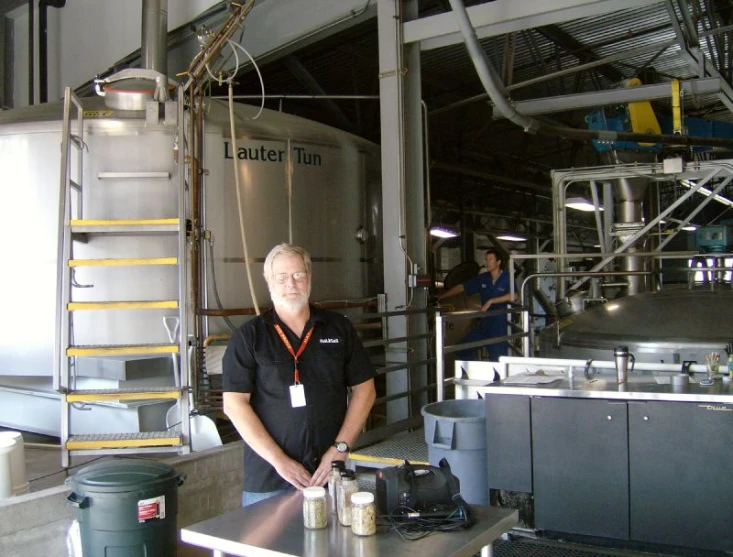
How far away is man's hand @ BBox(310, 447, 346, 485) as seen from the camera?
9.00ft

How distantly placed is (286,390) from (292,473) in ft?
1.06

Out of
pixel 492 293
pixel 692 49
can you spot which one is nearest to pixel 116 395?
pixel 492 293

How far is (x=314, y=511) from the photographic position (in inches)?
88.8

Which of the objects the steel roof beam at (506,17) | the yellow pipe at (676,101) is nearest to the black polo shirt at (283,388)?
the steel roof beam at (506,17)

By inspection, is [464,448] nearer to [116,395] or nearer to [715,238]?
[116,395]

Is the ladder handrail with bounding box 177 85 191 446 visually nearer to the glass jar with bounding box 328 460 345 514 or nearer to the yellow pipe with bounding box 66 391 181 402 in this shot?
the yellow pipe with bounding box 66 391 181 402

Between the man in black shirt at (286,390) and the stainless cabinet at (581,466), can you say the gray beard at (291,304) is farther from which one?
the stainless cabinet at (581,466)

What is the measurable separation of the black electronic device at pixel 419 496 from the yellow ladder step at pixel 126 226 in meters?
3.14

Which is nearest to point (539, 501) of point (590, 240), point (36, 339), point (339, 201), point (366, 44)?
point (339, 201)

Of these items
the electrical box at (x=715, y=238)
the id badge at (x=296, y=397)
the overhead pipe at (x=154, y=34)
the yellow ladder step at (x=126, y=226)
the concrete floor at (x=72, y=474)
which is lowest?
the concrete floor at (x=72, y=474)

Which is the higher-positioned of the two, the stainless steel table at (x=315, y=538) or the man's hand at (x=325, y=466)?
the man's hand at (x=325, y=466)

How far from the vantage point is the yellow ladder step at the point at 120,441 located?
4.67 metres

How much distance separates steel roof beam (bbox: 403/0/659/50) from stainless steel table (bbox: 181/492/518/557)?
4.61 metres

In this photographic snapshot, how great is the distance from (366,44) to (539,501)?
706cm
